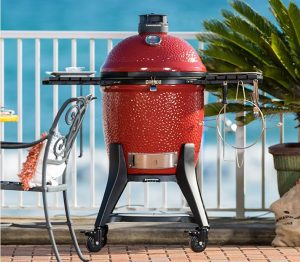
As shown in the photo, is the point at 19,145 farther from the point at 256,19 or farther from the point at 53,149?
the point at 256,19

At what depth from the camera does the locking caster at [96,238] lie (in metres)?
7.79

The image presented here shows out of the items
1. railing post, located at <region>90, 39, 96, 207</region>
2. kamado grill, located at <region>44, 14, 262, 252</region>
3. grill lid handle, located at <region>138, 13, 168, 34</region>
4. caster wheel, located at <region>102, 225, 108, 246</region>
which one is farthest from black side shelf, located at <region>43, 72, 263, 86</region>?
railing post, located at <region>90, 39, 96, 207</region>

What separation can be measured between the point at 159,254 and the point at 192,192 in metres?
0.66

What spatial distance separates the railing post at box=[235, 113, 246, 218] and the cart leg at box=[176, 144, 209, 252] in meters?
1.42

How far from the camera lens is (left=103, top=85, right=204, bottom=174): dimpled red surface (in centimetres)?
749

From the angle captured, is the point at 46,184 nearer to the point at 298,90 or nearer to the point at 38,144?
the point at 38,144

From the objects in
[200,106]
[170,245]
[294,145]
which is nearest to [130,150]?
[200,106]

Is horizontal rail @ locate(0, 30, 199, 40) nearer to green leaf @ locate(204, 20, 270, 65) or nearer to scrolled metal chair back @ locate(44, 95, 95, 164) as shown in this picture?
green leaf @ locate(204, 20, 270, 65)

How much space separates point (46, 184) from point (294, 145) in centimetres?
254

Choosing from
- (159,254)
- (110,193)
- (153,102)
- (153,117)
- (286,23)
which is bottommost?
(159,254)

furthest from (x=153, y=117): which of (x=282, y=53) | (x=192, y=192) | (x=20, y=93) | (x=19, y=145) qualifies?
(x=20, y=93)

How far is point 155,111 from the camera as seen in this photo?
24.6ft

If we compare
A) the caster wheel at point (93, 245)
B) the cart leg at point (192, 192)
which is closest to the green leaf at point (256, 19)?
the cart leg at point (192, 192)

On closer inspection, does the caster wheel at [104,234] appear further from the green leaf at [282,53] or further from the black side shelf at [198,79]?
the green leaf at [282,53]
